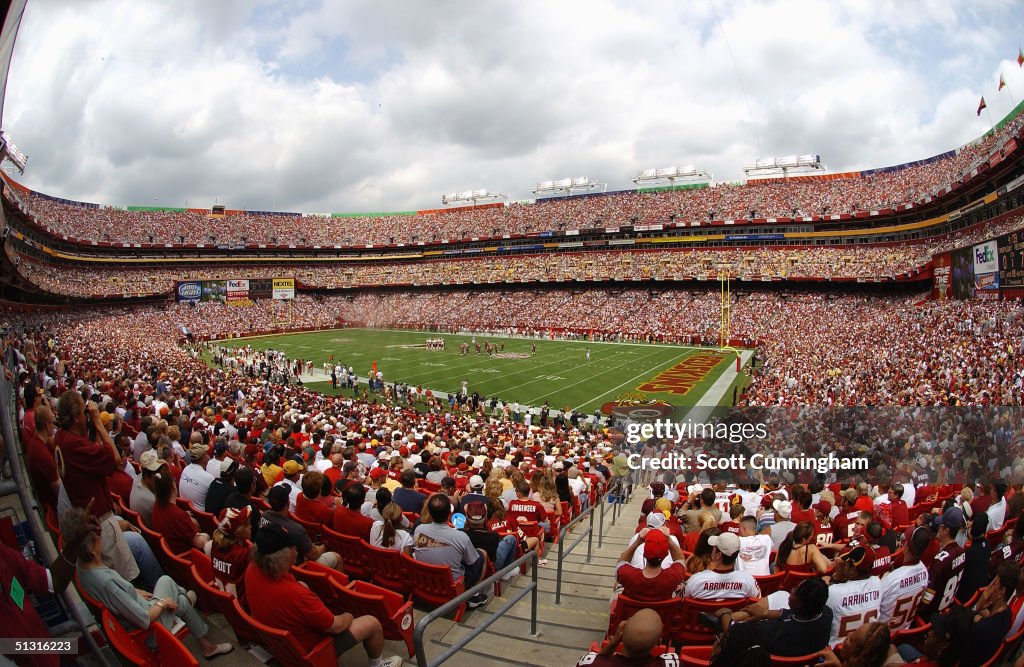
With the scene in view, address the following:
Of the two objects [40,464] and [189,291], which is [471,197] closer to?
[189,291]

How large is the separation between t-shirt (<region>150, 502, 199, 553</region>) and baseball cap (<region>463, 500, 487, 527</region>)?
2.53m

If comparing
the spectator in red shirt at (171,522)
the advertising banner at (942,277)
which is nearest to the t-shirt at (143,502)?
the spectator in red shirt at (171,522)

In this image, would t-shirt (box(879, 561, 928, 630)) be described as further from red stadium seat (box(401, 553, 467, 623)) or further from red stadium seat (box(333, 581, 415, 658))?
red stadium seat (box(333, 581, 415, 658))

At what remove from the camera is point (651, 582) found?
4.27 metres

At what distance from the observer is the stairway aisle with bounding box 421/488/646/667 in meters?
4.48

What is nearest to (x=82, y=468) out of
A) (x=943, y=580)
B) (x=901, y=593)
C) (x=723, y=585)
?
(x=723, y=585)

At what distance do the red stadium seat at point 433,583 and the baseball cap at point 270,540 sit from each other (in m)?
1.56

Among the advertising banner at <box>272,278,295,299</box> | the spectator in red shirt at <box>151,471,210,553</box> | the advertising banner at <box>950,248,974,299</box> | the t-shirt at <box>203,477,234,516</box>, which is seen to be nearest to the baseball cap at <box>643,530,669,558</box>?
the spectator in red shirt at <box>151,471,210,553</box>

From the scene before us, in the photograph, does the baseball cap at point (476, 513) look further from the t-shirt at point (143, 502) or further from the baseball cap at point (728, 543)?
the t-shirt at point (143, 502)

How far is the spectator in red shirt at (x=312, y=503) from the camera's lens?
6078 millimetres

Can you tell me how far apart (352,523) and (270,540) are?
81.3 inches

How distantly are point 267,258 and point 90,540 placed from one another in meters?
88.4

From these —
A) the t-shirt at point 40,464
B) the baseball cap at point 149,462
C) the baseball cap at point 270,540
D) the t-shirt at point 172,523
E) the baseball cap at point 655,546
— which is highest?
the t-shirt at point 40,464

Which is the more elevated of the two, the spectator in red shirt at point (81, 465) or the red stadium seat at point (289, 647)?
the spectator in red shirt at point (81, 465)
